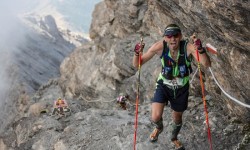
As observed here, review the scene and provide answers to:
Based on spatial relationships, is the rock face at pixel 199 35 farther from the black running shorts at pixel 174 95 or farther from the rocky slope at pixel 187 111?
the black running shorts at pixel 174 95

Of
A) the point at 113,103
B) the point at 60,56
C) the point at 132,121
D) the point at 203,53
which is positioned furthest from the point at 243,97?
the point at 60,56

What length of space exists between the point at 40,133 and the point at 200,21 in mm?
9122

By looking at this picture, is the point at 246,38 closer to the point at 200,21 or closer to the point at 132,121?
the point at 200,21

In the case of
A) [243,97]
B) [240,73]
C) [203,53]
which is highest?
[203,53]

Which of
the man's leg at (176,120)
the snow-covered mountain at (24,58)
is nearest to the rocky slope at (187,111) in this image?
the man's leg at (176,120)

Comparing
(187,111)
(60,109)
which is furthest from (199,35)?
(60,109)

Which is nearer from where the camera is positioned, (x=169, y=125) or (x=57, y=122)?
(x=169, y=125)

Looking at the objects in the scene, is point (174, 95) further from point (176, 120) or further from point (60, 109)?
point (60, 109)

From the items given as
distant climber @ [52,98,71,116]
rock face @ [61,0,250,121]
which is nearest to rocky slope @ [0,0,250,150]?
rock face @ [61,0,250,121]

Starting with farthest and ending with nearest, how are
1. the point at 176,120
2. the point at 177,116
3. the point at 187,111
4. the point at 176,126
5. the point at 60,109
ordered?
the point at 60,109 → the point at 187,111 → the point at 176,126 → the point at 176,120 → the point at 177,116

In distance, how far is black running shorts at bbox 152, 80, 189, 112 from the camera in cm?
1023

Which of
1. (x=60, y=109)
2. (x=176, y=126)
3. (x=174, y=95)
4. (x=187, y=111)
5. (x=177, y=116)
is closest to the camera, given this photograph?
(x=174, y=95)

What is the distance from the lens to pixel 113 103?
86.9 feet

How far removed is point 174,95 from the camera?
404 inches
